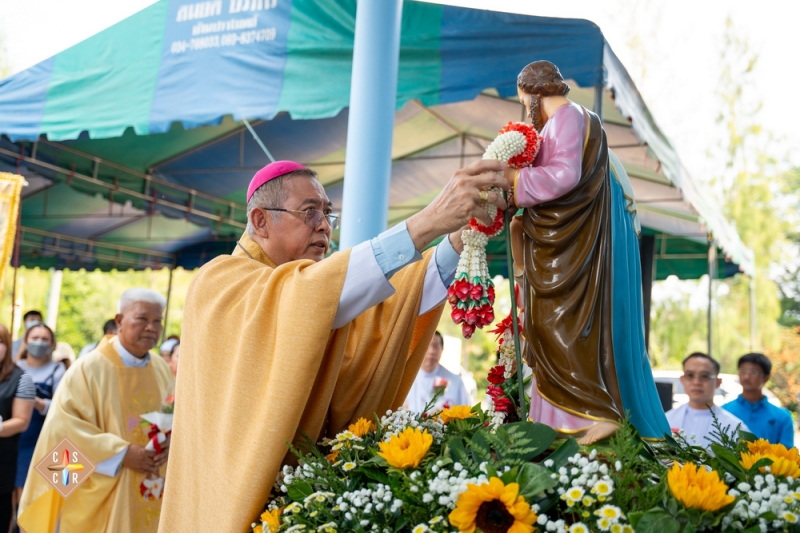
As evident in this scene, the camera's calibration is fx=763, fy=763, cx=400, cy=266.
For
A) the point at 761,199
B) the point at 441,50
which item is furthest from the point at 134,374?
the point at 761,199

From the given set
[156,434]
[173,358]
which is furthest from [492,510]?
[173,358]

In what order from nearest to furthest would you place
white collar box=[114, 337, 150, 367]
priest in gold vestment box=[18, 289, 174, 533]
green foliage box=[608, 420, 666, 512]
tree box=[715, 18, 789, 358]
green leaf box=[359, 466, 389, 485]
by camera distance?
green foliage box=[608, 420, 666, 512]
green leaf box=[359, 466, 389, 485]
priest in gold vestment box=[18, 289, 174, 533]
white collar box=[114, 337, 150, 367]
tree box=[715, 18, 789, 358]

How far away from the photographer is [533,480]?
4.91 feet

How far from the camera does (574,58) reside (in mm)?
4352

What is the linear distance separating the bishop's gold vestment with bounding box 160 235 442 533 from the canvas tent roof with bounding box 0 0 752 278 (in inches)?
102

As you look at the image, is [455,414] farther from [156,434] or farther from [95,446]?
[95,446]

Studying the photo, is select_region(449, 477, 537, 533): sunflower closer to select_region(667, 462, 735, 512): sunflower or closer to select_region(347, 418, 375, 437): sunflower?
select_region(667, 462, 735, 512): sunflower

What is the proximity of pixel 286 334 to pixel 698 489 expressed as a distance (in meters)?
0.97

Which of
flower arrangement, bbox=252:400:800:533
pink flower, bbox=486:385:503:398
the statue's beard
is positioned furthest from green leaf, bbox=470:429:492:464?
the statue's beard

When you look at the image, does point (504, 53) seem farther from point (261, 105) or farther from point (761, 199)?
point (761, 199)

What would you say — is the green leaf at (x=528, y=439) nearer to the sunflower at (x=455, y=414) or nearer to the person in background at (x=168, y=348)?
the sunflower at (x=455, y=414)

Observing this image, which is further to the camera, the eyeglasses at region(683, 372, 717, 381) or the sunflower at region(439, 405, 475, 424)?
the eyeglasses at region(683, 372, 717, 381)

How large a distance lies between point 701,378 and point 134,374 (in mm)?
3710

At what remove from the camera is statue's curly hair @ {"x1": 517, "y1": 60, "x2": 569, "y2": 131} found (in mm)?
1870
